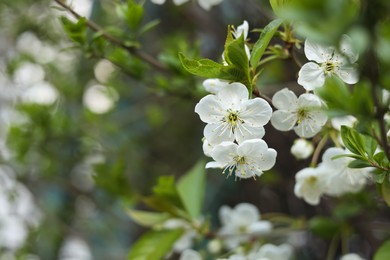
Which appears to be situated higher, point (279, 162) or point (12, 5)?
point (12, 5)

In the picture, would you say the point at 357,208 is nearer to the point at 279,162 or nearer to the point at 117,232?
the point at 279,162

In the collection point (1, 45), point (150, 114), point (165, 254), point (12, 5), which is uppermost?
point (1, 45)

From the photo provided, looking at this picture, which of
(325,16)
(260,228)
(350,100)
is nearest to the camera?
(325,16)

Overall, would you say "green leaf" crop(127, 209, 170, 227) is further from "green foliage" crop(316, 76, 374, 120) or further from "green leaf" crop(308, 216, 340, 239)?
"green foliage" crop(316, 76, 374, 120)

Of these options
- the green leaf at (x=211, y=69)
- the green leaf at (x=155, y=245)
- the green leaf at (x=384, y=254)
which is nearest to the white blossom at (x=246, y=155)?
the green leaf at (x=211, y=69)

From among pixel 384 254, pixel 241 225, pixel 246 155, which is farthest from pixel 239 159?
pixel 241 225

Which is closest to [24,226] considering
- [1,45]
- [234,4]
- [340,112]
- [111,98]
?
[111,98]

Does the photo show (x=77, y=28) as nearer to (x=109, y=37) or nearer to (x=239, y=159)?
(x=109, y=37)
